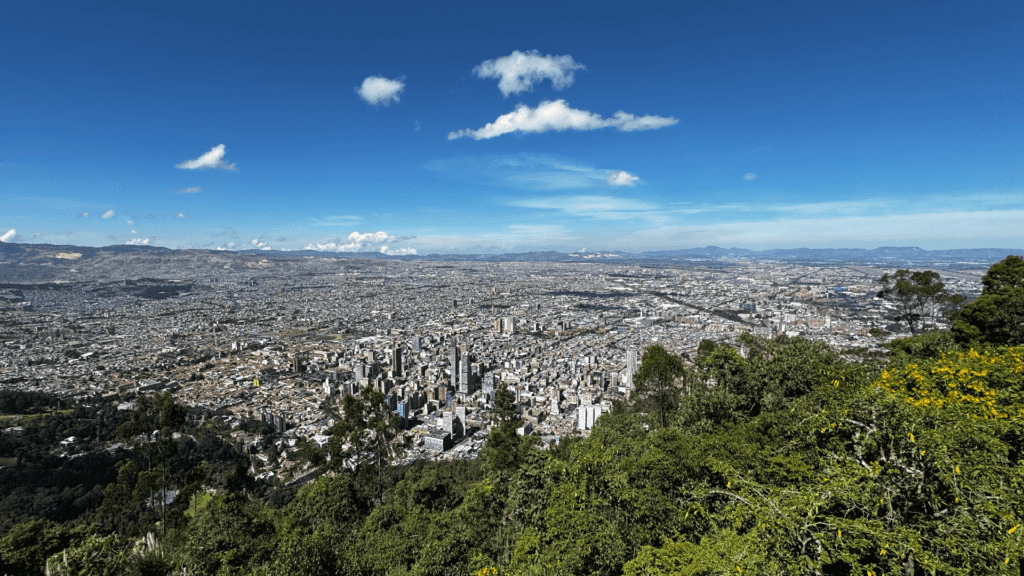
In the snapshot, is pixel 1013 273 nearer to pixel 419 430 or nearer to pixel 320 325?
pixel 419 430

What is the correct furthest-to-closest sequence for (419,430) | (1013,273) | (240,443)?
(419,430), (240,443), (1013,273)

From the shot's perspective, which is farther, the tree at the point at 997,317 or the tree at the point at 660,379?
the tree at the point at 660,379

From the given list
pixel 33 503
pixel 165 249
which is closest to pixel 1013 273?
pixel 33 503

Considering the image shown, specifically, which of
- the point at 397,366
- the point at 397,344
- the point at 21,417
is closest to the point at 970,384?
the point at 397,366

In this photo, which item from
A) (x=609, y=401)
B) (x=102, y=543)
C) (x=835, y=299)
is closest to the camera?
(x=102, y=543)

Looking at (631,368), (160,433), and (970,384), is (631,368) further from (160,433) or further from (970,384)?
(160,433)

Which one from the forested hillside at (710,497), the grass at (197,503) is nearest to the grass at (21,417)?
the forested hillside at (710,497)

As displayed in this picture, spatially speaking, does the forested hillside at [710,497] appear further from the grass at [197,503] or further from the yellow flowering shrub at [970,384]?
the grass at [197,503]
